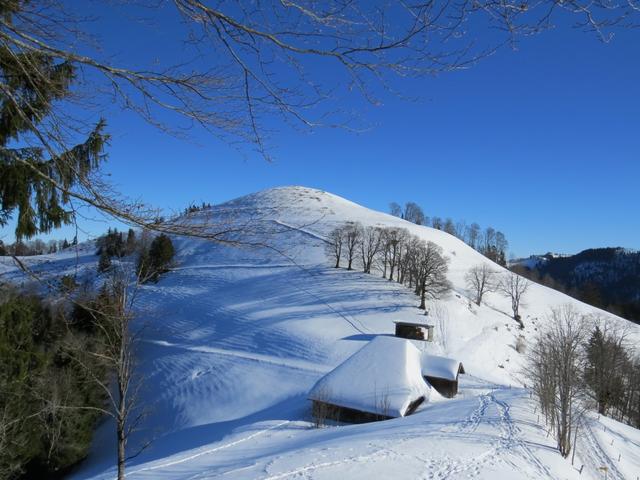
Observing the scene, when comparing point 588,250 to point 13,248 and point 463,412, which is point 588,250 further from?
point 13,248

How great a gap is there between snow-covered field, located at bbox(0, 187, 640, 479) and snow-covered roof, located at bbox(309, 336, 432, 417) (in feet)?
4.49

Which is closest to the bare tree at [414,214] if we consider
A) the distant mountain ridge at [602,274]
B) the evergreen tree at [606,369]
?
the distant mountain ridge at [602,274]

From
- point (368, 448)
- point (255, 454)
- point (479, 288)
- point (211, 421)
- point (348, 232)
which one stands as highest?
point (348, 232)

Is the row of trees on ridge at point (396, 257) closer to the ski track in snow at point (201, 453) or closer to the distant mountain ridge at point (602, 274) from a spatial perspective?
the ski track in snow at point (201, 453)

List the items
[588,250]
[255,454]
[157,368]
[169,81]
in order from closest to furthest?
[169,81]
[255,454]
[157,368]
[588,250]

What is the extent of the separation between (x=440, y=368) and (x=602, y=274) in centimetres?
14245

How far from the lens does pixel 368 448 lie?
1170cm

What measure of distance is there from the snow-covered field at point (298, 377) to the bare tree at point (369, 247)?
10.2ft

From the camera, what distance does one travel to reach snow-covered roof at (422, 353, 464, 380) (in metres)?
25.3

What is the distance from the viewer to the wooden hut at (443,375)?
995 inches

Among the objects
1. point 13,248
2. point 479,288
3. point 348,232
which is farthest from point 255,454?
point 479,288

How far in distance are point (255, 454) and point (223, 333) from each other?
22602 mm

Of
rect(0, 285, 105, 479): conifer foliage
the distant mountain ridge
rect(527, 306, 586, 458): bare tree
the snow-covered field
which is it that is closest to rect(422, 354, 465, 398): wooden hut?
the snow-covered field

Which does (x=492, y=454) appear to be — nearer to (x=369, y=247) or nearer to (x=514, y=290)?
(x=369, y=247)
